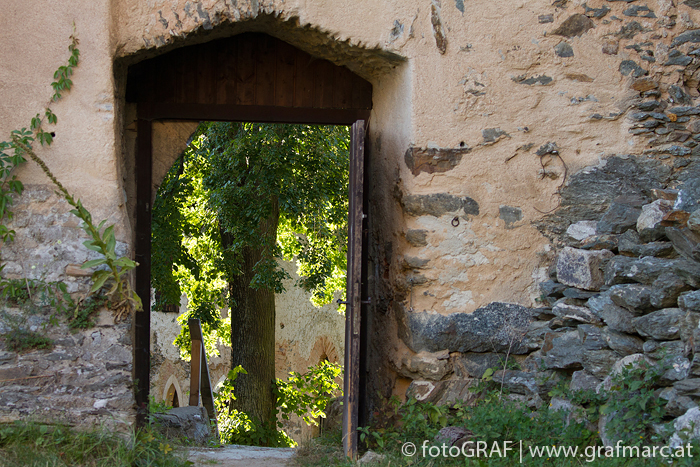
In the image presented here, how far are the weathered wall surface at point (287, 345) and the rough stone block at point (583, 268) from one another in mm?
7191

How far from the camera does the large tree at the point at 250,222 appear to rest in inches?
249

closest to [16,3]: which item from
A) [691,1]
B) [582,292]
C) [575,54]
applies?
[575,54]

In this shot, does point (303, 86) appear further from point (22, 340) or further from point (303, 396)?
point (303, 396)

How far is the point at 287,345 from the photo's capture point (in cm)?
1048

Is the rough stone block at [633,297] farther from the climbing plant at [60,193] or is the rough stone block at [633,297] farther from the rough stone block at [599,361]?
the climbing plant at [60,193]

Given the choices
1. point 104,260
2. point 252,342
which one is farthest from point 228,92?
point 252,342

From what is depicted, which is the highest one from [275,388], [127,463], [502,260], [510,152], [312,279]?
[510,152]

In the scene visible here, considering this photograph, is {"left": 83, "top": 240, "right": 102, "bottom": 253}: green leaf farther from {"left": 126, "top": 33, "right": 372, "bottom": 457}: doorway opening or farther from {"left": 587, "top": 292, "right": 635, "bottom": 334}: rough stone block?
{"left": 587, "top": 292, "right": 635, "bottom": 334}: rough stone block

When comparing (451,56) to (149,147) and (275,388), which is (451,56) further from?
(275,388)

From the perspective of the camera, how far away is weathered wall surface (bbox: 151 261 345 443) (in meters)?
10.0

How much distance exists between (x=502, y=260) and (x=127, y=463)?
7.46ft

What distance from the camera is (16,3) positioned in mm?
3137

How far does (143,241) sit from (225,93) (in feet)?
3.70

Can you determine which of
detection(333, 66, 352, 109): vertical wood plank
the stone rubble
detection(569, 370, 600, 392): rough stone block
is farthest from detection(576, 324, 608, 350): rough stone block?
detection(333, 66, 352, 109): vertical wood plank
